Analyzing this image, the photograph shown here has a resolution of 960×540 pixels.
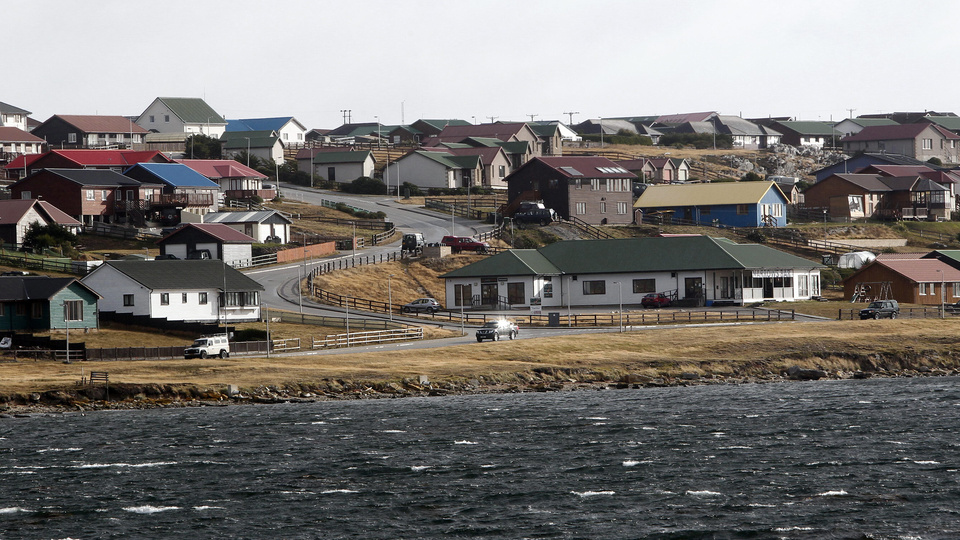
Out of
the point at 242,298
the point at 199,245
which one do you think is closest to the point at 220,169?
the point at 199,245

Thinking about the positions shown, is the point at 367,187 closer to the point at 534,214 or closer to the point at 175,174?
the point at 175,174

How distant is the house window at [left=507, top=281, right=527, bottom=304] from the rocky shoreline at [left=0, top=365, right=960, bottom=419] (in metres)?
28.2

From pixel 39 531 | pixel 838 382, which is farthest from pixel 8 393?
pixel 838 382

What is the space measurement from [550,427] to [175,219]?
3050 inches

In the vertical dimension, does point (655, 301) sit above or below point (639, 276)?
below

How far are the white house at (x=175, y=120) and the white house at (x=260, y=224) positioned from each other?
6700cm

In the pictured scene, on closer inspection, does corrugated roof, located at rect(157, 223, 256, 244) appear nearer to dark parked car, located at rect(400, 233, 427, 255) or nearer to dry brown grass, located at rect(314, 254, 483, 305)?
dry brown grass, located at rect(314, 254, 483, 305)

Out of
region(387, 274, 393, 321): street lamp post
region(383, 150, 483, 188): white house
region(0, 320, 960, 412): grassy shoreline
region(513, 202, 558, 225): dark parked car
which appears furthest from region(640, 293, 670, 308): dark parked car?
region(383, 150, 483, 188): white house

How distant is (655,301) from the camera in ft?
293

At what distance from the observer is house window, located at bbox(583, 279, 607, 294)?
92562 millimetres

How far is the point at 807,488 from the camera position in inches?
1401

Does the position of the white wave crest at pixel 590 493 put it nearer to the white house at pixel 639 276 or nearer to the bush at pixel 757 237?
the white house at pixel 639 276

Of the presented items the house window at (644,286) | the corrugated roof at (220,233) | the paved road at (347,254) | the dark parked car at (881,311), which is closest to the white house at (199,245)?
the corrugated roof at (220,233)

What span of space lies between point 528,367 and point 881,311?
28.3 metres
